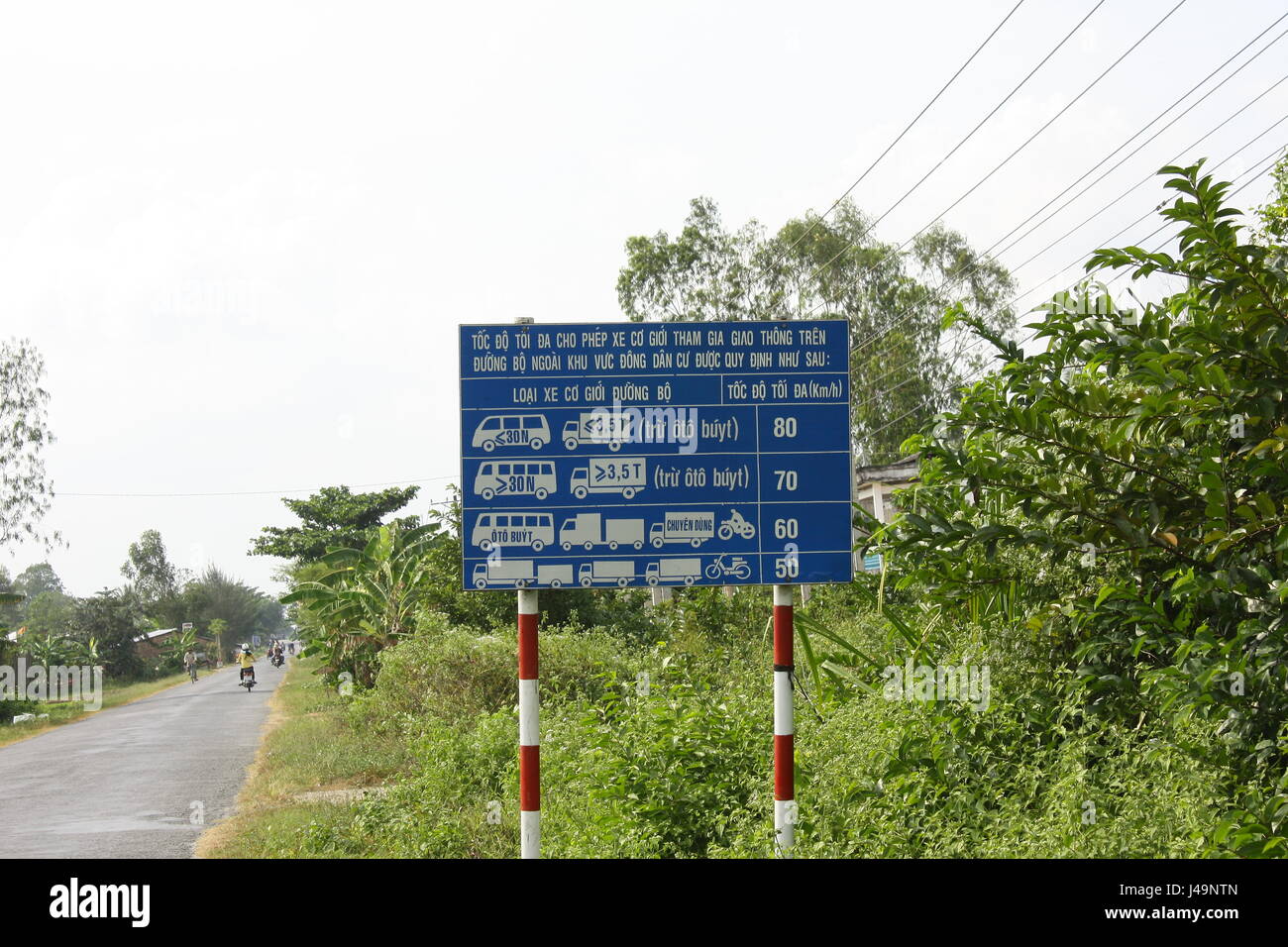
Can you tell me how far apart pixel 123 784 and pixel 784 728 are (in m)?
10.0

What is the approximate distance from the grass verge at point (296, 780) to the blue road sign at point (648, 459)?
3843 millimetres

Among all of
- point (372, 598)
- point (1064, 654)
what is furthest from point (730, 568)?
point (372, 598)

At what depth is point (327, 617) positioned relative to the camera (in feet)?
73.1

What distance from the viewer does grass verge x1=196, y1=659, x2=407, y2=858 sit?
8977 mm

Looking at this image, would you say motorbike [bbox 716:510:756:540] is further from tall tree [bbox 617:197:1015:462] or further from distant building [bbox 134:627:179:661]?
distant building [bbox 134:627:179:661]

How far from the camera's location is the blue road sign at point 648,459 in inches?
245

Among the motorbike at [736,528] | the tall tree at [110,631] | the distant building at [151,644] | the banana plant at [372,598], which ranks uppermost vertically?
the motorbike at [736,528]

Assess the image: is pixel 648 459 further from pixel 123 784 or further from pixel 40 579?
pixel 40 579

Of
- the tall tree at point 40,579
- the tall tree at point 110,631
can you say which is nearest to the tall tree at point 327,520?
the tall tree at point 110,631

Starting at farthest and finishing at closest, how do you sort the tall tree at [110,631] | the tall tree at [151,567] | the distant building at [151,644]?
the tall tree at [151,567] → the distant building at [151,644] → the tall tree at [110,631]

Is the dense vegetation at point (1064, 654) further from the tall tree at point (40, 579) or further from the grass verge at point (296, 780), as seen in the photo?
the tall tree at point (40, 579)

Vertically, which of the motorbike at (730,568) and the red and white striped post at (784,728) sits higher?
the motorbike at (730,568)

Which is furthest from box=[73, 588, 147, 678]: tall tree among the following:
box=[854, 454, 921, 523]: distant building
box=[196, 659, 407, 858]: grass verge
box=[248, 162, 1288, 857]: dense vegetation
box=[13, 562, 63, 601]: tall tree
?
box=[13, 562, 63, 601]: tall tree

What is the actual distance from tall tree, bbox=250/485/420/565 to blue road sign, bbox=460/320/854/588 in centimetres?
4353
